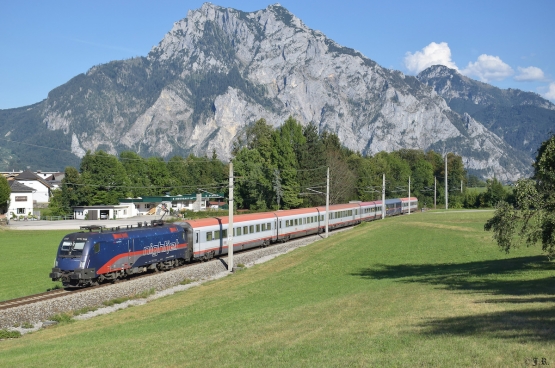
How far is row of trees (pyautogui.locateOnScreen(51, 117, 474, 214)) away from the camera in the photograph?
4242 inches

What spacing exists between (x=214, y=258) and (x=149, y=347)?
33.6 meters

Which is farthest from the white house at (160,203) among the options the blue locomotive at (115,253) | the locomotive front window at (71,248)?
the locomotive front window at (71,248)

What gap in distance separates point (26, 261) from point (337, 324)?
41.1m

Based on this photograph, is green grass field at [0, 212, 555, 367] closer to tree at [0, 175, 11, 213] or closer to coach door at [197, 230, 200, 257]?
coach door at [197, 230, 200, 257]

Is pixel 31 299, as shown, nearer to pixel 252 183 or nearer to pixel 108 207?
pixel 252 183

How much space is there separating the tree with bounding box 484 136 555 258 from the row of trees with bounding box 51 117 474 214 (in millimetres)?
49141

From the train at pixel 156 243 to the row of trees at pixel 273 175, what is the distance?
17603mm

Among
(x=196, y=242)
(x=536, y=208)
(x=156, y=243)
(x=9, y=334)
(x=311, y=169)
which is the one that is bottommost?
(x=9, y=334)

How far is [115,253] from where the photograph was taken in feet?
117

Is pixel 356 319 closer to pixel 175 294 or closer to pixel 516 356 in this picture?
pixel 516 356

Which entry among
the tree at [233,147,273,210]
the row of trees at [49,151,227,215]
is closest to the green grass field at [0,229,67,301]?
the tree at [233,147,273,210]

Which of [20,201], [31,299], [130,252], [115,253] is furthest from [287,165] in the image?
[31,299]

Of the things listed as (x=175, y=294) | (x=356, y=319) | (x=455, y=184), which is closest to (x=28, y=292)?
(x=175, y=294)

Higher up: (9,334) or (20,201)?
(20,201)
